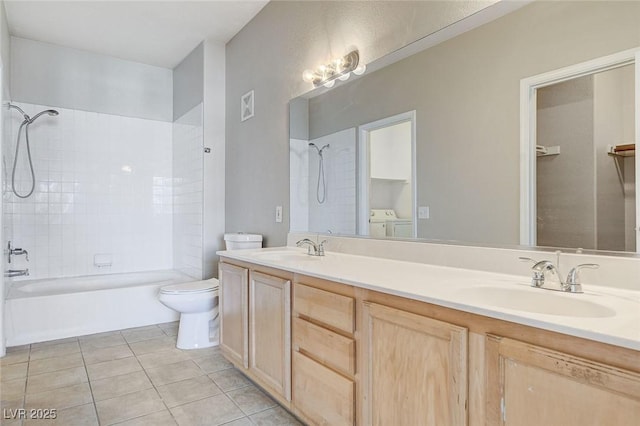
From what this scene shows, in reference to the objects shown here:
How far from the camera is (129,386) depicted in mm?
2293

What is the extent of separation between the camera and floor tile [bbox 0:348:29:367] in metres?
2.66

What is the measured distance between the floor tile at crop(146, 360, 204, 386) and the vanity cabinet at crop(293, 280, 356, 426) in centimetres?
102

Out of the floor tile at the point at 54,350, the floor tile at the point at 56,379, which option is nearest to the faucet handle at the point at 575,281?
the floor tile at the point at 56,379

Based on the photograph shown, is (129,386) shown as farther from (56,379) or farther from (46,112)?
(46,112)

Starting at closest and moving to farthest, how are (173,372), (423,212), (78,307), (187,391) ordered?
1. (423,212)
2. (187,391)
3. (173,372)
4. (78,307)

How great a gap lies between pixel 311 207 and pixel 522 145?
4.74ft

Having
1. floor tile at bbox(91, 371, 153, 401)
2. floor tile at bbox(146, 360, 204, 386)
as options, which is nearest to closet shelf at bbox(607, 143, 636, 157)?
floor tile at bbox(146, 360, 204, 386)

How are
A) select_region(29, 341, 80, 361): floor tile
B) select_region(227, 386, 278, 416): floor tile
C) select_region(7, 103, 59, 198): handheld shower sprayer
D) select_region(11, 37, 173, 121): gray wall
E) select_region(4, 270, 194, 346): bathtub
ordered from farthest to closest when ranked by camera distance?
1. select_region(11, 37, 173, 121): gray wall
2. select_region(7, 103, 59, 198): handheld shower sprayer
3. select_region(4, 270, 194, 346): bathtub
4. select_region(29, 341, 80, 361): floor tile
5. select_region(227, 386, 278, 416): floor tile

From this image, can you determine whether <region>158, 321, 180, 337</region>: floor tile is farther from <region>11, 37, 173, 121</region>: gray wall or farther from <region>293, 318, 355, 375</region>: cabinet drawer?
<region>11, 37, 173, 121</region>: gray wall

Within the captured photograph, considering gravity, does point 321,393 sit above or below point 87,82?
below

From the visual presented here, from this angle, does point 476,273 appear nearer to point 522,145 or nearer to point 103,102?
point 522,145

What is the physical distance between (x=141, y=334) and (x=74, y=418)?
Answer: 1389 millimetres

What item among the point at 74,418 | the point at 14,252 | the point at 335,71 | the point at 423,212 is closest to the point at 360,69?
the point at 335,71

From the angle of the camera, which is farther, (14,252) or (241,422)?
(14,252)
